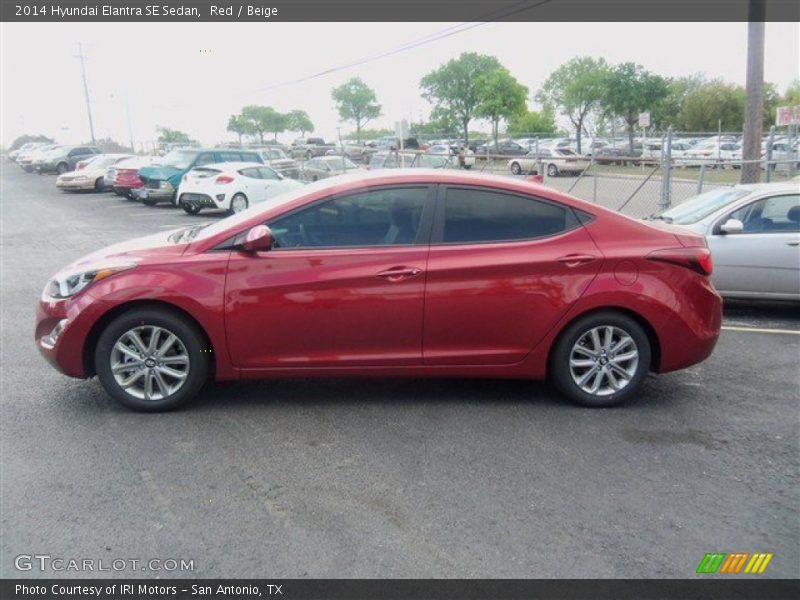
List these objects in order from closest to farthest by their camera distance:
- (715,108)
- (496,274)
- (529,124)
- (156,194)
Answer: (496,274), (156,194), (715,108), (529,124)

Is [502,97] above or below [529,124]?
above

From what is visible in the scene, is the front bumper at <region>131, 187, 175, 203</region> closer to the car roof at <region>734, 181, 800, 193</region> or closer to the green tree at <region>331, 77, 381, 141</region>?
the car roof at <region>734, 181, 800, 193</region>

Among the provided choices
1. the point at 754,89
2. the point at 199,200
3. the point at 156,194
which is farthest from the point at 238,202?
the point at 754,89

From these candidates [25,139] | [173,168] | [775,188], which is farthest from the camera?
[25,139]

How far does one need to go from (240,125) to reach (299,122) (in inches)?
586

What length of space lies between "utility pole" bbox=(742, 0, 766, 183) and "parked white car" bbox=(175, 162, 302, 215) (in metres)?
11.6

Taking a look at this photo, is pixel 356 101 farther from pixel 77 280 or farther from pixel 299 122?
pixel 77 280

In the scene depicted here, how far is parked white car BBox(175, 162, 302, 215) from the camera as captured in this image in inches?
736

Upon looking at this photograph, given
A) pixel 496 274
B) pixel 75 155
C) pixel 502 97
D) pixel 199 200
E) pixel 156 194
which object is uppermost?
pixel 502 97

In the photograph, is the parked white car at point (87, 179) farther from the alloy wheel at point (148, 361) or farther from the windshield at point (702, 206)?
the alloy wheel at point (148, 361)

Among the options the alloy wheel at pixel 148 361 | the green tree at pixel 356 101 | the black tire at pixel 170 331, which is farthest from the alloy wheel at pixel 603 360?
the green tree at pixel 356 101

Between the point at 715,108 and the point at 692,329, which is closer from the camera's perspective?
the point at 692,329

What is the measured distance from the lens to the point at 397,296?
473cm
